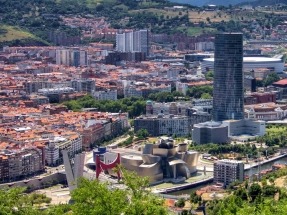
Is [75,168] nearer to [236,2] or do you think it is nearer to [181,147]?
[181,147]

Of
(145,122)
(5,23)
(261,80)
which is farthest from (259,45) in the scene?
(145,122)

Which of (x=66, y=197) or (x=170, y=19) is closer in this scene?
(x=66, y=197)

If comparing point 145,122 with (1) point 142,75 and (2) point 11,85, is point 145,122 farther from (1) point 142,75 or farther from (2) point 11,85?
(1) point 142,75

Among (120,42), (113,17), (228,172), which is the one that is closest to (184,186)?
(228,172)

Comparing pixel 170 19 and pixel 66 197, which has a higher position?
pixel 170 19

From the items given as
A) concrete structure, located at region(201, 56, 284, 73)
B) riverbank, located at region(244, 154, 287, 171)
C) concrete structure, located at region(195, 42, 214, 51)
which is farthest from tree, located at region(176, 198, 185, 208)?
concrete structure, located at region(195, 42, 214, 51)

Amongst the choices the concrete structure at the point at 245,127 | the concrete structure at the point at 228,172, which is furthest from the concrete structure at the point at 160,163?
the concrete structure at the point at 245,127

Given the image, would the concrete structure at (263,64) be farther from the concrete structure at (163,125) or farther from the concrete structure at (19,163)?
the concrete structure at (19,163)
